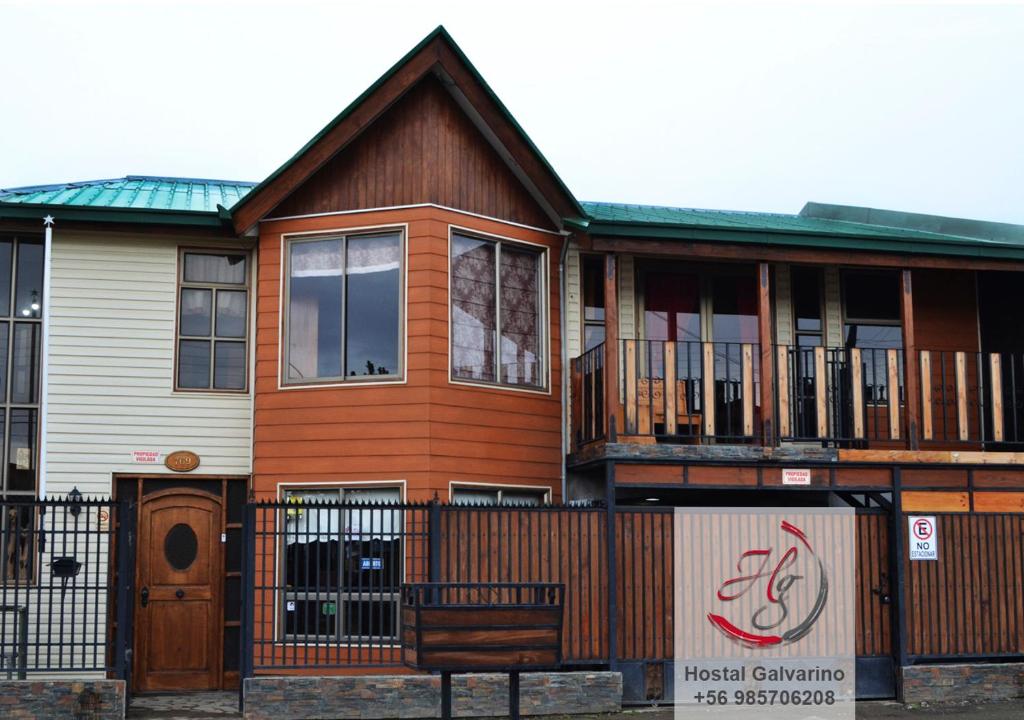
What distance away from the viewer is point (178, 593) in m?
15.4

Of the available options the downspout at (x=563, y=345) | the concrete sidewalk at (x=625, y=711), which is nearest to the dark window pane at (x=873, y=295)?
the downspout at (x=563, y=345)

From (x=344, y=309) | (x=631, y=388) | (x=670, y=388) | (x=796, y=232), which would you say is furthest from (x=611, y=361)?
(x=344, y=309)

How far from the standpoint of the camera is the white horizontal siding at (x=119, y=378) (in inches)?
607

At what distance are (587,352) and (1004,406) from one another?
5.96m

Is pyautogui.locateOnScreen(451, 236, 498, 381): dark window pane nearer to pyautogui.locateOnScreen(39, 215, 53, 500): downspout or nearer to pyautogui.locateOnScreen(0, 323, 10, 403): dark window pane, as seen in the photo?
pyautogui.locateOnScreen(39, 215, 53, 500): downspout

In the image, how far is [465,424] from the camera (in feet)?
48.9

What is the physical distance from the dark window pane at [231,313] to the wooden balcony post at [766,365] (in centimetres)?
631

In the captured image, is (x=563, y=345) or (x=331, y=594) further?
(x=563, y=345)

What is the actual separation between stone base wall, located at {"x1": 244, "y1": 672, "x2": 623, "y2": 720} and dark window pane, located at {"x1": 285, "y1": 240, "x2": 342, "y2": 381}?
3.76m

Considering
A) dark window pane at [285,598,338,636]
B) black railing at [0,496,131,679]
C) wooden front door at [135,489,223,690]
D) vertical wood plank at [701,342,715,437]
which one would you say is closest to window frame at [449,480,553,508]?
dark window pane at [285,598,338,636]

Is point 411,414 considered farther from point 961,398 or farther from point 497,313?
point 961,398

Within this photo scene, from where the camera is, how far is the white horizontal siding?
1543 cm

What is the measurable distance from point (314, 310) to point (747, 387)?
5.16m

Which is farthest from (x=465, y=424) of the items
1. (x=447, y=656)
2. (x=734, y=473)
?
(x=447, y=656)
